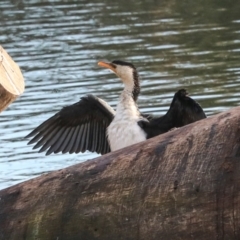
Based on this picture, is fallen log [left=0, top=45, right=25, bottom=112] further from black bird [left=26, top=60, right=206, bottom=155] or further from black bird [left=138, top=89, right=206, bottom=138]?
black bird [left=26, top=60, right=206, bottom=155]

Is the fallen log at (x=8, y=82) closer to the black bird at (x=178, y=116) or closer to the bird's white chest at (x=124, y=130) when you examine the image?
the black bird at (x=178, y=116)

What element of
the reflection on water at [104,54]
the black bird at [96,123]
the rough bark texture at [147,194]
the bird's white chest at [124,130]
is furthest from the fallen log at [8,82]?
the reflection on water at [104,54]

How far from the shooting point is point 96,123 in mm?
8391

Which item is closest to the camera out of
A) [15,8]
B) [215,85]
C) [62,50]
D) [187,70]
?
[215,85]

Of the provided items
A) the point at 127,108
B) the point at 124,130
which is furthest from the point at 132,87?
the point at 124,130

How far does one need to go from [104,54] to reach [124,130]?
7247 millimetres

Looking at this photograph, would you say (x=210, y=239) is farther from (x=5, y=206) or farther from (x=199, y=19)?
(x=199, y=19)

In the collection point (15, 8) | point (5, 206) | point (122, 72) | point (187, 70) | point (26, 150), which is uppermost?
point (5, 206)

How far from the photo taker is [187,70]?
1366 cm

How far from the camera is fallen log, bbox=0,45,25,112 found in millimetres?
5117

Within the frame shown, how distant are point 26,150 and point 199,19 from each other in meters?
8.58

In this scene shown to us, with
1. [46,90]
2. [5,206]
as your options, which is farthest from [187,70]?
[5,206]

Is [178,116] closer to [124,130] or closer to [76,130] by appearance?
[124,130]

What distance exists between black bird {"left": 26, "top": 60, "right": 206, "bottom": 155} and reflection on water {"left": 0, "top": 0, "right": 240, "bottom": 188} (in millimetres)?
967
